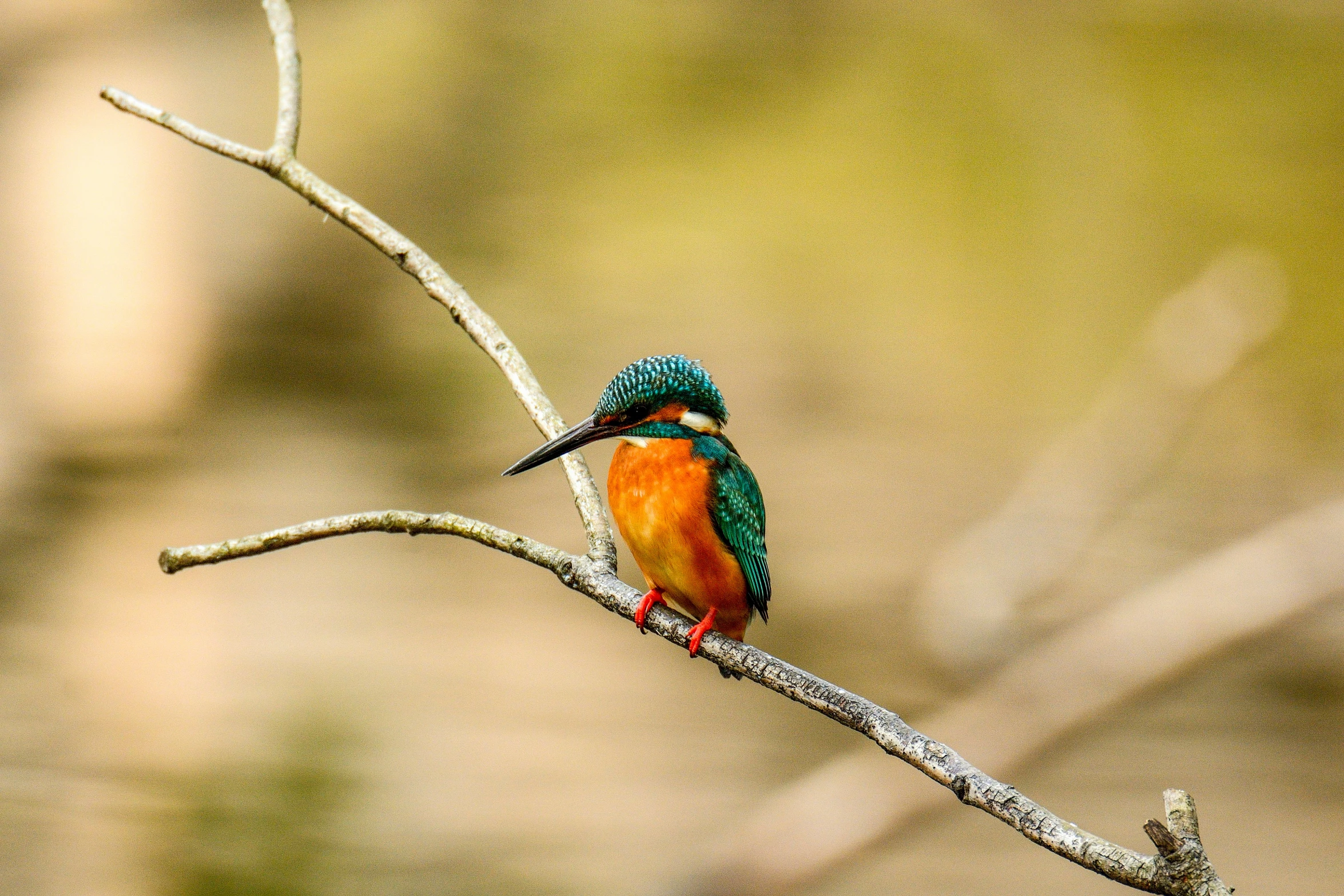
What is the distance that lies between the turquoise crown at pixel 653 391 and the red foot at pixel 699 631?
0.66ft

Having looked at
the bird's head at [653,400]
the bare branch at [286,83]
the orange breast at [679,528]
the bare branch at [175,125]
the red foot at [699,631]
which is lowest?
the red foot at [699,631]

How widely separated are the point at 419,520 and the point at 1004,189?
8.88ft

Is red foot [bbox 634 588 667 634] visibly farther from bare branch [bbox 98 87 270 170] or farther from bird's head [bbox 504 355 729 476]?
bare branch [bbox 98 87 270 170]

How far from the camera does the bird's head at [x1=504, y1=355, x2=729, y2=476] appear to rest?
94cm

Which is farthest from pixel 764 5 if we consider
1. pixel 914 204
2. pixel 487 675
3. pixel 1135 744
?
pixel 1135 744

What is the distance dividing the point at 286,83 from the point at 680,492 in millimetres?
584

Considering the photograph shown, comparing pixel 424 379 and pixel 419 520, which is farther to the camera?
pixel 424 379

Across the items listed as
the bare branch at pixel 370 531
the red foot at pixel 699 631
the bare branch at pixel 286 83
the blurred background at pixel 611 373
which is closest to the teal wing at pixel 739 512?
the red foot at pixel 699 631

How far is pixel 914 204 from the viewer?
3053 millimetres

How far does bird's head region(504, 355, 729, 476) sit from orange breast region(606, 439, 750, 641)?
0.10 feet

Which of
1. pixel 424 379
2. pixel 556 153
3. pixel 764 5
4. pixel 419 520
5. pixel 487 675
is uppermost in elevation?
pixel 764 5

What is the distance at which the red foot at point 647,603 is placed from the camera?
0.86 m

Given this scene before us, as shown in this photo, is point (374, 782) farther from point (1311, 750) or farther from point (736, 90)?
point (1311, 750)

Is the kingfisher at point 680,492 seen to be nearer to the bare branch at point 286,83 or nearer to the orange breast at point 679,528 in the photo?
the orange breast at point 679,528
